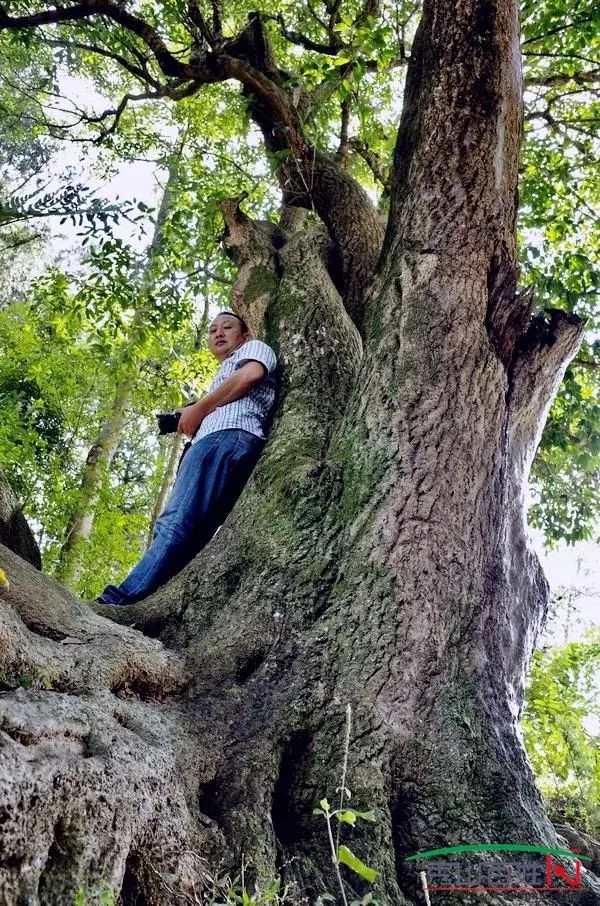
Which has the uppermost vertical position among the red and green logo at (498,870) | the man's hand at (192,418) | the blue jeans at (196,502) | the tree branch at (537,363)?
the tree branch at (537,363)

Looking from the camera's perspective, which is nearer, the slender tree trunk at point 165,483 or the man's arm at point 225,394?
the man's arm at point 225,394

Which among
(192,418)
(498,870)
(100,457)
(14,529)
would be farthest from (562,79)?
(498,870)

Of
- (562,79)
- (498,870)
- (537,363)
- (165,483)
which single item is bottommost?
(498,870)

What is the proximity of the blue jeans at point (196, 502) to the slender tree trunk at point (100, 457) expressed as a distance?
10.6 ft

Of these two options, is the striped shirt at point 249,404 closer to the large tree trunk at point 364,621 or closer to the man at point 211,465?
the man at point 211,465

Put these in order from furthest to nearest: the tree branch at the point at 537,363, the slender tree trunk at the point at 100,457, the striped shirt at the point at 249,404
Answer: the slender tree trunk at the point at 100,457 < the striped shirt at the point at 249,404 < the tree branch at the point at 537,363

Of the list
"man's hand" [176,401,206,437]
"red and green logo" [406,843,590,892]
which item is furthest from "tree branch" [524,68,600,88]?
"red and green logo" [406,843,590,892]

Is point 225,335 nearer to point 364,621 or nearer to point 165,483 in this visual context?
point 364,621

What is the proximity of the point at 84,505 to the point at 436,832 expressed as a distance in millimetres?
5848

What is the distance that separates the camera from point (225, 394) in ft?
13.2

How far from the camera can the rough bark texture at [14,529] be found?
9.89 ft

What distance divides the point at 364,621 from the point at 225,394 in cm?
184

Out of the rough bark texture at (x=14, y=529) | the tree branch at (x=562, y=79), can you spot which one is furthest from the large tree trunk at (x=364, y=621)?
the tree branch at (x=562, y=79)

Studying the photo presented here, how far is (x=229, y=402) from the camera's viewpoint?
4.01m
